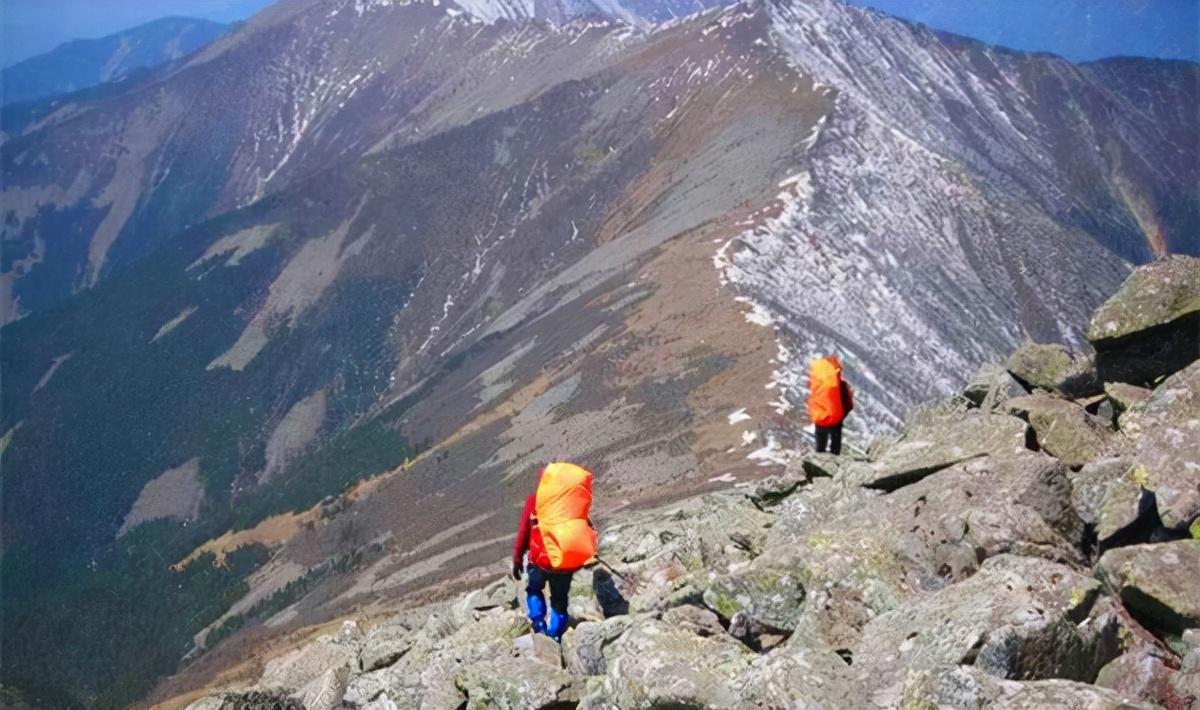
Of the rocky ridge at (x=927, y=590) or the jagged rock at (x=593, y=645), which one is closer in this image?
the rocky ridge at (x=927, y=590)

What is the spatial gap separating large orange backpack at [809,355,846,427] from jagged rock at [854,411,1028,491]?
675 centimetres

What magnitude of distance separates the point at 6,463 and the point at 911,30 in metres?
167

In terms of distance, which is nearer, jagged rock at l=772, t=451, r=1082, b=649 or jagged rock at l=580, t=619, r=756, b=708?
jagged rock at l=580, t=619, r=756, b=708

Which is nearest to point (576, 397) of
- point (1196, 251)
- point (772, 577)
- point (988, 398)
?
point (988, 398)

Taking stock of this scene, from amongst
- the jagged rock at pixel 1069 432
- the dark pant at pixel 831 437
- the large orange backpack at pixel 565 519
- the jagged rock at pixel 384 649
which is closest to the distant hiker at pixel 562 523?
the large orange backpack at pixel 565 519

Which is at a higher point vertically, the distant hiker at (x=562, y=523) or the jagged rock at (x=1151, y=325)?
the distant hiker at (x=562, y=523)

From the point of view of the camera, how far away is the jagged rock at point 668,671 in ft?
39.3

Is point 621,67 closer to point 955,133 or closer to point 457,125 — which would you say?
point 457,125

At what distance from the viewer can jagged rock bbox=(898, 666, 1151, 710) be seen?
31.5 ft

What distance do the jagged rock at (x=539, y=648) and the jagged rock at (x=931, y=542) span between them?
3751 mm

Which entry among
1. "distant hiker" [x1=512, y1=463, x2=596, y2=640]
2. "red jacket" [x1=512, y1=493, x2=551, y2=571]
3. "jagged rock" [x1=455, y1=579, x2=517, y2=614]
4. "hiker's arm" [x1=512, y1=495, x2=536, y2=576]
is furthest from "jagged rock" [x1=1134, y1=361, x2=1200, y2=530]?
"jagged rock" [x1=455, y1=579, x2=517, y2=614]

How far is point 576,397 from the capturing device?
75375 mm

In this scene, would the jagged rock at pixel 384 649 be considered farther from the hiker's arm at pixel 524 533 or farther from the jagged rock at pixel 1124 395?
the jagged rock at pixel 1124 395

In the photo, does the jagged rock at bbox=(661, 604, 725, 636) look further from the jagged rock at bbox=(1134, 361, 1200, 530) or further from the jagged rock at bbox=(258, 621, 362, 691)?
the jagged rock at bbox=(258, 621, 362, 691)
